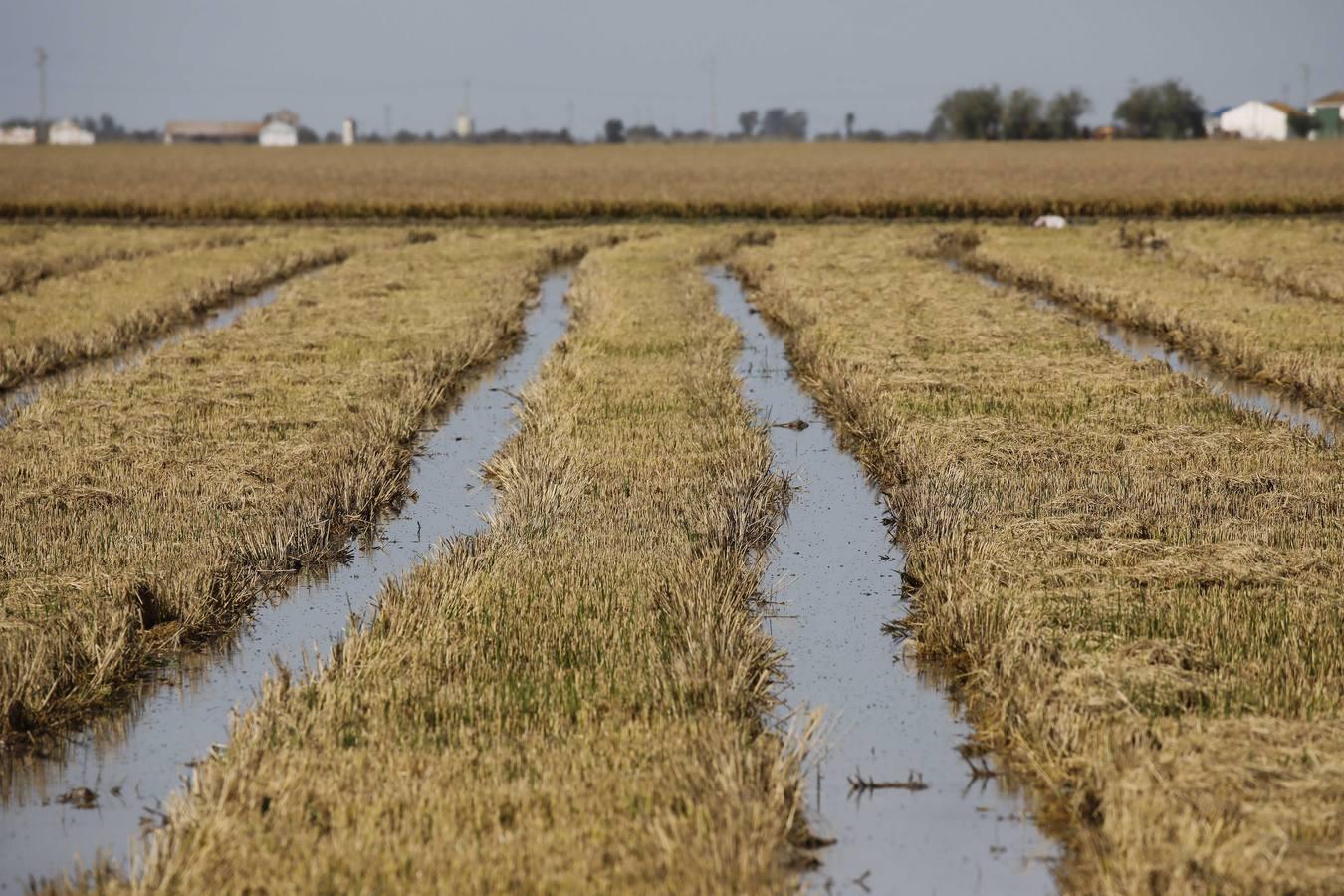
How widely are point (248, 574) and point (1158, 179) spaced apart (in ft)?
147

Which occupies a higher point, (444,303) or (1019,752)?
(444,303)

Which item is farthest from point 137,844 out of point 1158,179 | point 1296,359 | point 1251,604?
point 1158,179

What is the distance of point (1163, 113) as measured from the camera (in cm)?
12788

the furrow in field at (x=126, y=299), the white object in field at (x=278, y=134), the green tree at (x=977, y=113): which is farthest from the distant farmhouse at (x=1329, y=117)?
the furrow in field at (x=126, y=299)

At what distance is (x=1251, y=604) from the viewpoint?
273 inches

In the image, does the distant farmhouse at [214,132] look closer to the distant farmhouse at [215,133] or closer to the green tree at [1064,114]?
the distant farmhouse at [215,133]

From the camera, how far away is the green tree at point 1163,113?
12694 centimetres

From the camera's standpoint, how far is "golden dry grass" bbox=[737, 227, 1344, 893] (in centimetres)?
479

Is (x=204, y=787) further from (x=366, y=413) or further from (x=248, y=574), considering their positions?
(x=366, y=413)

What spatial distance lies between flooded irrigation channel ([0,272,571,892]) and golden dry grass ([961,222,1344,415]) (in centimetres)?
785

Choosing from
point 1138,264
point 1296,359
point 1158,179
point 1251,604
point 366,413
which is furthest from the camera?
point 1158,179

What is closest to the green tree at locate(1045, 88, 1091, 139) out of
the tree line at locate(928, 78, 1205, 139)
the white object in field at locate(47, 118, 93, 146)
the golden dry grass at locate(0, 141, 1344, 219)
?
the tree line at locate(928, 78, 1205, 139)

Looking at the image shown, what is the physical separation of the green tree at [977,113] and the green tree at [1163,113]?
13.0 meters

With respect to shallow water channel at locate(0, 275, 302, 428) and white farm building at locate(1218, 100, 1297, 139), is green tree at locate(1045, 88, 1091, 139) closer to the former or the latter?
white farm building at locate(1218, 100, 1297, 139)
